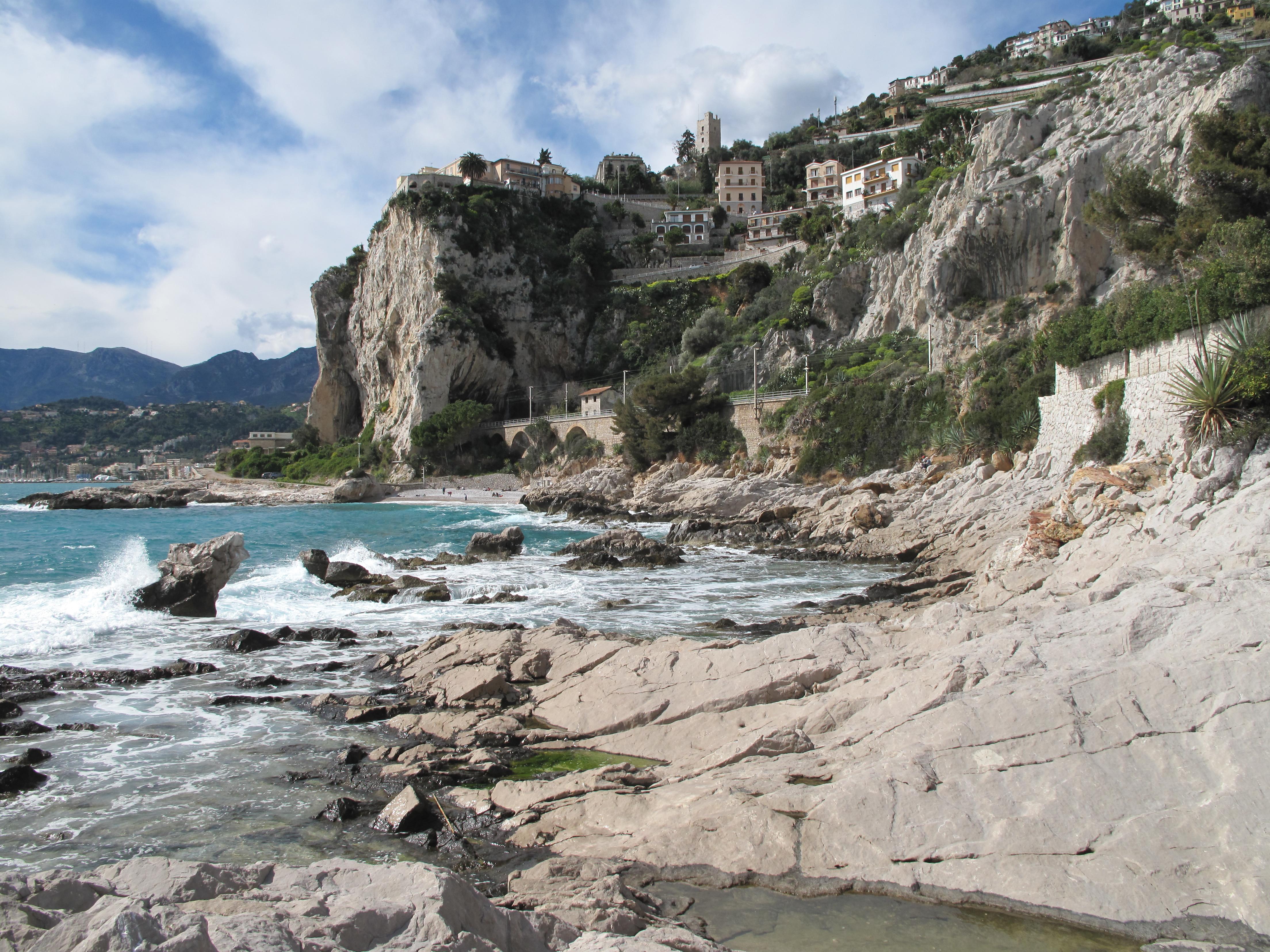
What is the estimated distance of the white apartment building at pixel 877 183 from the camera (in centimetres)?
6228

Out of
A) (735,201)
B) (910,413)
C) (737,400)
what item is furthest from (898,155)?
(910,413)

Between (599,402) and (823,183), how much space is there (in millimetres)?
46690

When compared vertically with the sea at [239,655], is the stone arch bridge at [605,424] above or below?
above

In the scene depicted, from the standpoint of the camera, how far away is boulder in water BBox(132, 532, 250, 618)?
48.1ft

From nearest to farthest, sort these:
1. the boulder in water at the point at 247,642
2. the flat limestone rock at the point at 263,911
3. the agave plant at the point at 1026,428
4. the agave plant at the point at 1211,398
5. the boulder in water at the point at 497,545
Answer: the flat limestone rock at the point at 263,911 → the agave plant at the point at 1211,398 → the boulder in water at the point at 247,642 → the boulder in water at the point at 497,545 → the agave plant at the point at 1026,428

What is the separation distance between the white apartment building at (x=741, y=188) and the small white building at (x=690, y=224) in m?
6.58

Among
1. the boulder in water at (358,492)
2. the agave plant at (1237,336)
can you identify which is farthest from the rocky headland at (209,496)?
the agave plant at (1237,336)

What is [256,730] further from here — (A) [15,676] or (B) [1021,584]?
(B) [1021,584]

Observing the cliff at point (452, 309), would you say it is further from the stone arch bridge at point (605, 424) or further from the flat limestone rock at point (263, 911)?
the flat limestone rock at point (263, 911)

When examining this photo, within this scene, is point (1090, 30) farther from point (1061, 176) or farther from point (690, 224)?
point (1061, 176)

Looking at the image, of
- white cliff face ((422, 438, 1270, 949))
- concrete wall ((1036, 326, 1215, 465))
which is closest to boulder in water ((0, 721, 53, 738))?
white cliff face ((422, 438, 1270, 949))

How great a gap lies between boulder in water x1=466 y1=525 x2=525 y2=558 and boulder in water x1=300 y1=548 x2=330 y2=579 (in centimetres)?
536

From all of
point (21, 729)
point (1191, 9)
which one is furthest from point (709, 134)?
point (21, 729)

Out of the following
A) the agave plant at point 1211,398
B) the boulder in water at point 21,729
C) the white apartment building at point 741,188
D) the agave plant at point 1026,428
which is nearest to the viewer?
the boulder in water at point 21,729
